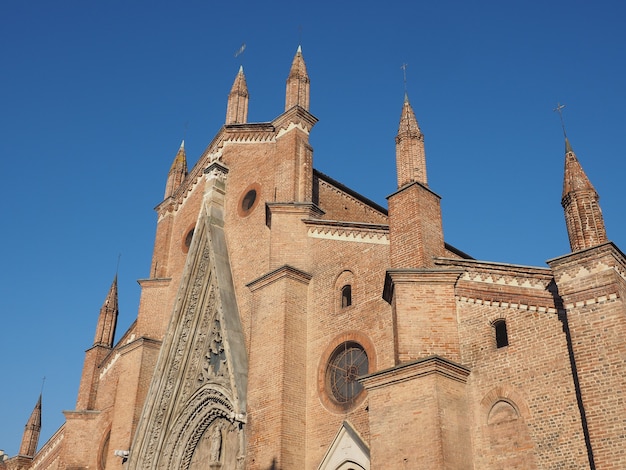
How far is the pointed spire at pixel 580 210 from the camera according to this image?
11.2 metres

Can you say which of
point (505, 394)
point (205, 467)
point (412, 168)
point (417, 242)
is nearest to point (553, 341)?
point (505, 394)

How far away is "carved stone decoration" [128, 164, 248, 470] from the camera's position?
52.4 feet

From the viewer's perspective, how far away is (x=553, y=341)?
11.2m

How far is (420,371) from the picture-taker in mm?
11539

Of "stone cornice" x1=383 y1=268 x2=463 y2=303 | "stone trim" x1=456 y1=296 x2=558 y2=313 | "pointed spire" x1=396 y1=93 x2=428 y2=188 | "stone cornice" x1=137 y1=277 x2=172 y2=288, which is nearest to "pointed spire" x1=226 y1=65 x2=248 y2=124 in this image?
"stone cornice" x1=137 y1=277 x2=172 y2=288

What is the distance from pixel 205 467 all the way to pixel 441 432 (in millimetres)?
7701

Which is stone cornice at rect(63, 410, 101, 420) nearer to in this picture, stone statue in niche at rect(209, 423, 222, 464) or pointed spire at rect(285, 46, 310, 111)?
stone statue in niche at rect(209, 423, 222, 464)

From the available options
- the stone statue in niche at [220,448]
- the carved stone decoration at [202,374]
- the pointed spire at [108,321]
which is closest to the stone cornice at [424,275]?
the carved stone decoration at [202,374]

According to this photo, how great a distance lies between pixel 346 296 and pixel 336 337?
0.99 meters

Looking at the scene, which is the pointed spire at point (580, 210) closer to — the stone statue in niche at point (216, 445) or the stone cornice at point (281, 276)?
the stone cornice at point (281, 276)

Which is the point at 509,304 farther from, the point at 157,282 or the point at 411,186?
the point at 157,282

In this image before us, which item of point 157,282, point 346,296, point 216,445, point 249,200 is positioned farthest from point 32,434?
point 346,296

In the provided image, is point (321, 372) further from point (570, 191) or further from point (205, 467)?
point (570, 191)

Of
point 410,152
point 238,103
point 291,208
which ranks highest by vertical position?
point 238,103
